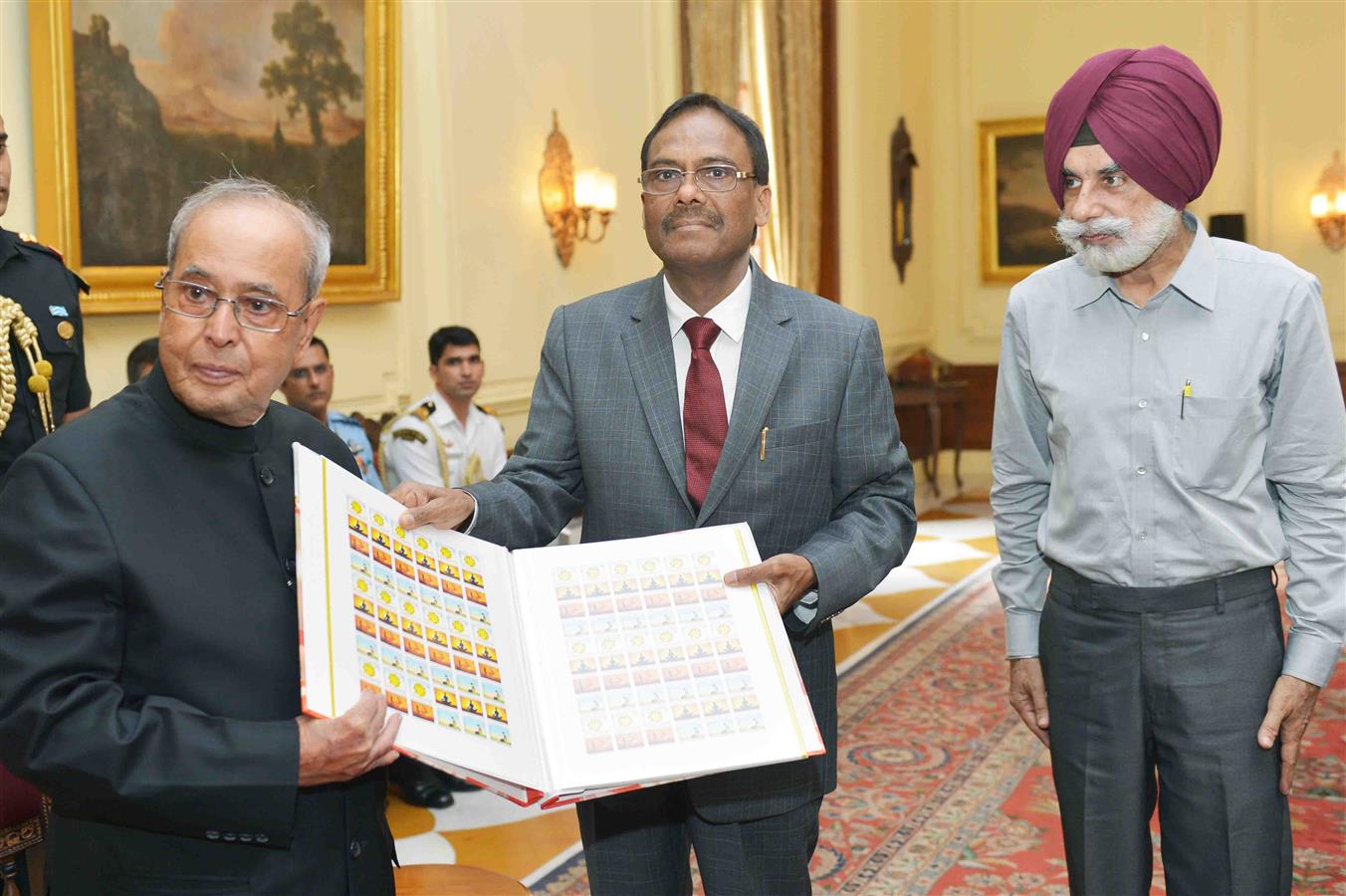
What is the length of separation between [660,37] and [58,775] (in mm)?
7426

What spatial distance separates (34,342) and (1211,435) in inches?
96.4

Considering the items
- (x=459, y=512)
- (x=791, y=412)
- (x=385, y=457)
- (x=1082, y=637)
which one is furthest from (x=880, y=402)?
(x=385, y=457)

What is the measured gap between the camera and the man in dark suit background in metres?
1.43

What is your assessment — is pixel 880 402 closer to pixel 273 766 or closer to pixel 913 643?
pixel 273 766

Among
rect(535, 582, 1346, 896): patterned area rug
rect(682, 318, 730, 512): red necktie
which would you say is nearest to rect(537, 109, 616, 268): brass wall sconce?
rect(535, 582, 1346, 896): patterned area rug

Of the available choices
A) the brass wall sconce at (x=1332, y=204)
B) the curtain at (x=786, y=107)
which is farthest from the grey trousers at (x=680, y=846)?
the brass wall sconce at (x=1332, y=204)

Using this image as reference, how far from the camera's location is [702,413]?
7.18ft

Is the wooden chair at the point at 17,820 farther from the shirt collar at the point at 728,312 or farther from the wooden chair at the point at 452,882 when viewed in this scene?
the shirt collar at the point at 728,312

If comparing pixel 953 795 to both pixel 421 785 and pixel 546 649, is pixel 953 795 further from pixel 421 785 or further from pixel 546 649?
pixel 546 649

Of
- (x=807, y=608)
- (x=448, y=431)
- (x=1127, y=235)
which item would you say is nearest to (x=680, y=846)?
(x=807, y=608)

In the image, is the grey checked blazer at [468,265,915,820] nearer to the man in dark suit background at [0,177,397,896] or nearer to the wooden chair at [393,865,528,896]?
the man in dark suit background at [0,177,397,896]

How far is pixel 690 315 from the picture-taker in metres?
2.23

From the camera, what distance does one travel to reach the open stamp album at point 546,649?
5.15 ft

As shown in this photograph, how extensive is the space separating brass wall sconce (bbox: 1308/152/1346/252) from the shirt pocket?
10883 mm
